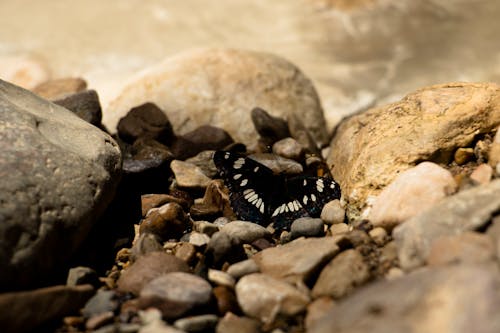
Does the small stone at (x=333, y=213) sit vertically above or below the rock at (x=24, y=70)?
below

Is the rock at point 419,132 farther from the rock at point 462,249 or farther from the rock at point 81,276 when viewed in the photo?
the rock at point 81,276

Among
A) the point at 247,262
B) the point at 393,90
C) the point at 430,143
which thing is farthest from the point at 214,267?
the point at 393,90

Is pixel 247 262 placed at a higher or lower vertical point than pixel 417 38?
lower

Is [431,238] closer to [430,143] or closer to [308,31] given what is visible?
[430,143]

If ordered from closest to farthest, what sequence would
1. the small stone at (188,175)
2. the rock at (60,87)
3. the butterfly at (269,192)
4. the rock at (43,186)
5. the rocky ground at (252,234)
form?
1. the rocky ground at (252,234)
2. the rock at (43,186)
3. the butterfly at (269,192)
4. the small stone at (188,175)
5. the rock at (60,87)

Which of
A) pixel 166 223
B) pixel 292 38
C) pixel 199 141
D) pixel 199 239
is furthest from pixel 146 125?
pixel 292 38

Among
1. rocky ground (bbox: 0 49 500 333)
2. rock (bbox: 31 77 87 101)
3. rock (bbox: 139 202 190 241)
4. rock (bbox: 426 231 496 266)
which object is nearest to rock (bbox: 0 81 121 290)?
rocky ground (bbox: 0 49 500 333)

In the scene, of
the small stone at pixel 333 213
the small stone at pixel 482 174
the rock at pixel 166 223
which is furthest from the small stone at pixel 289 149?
the small stone at pixel 482 174
